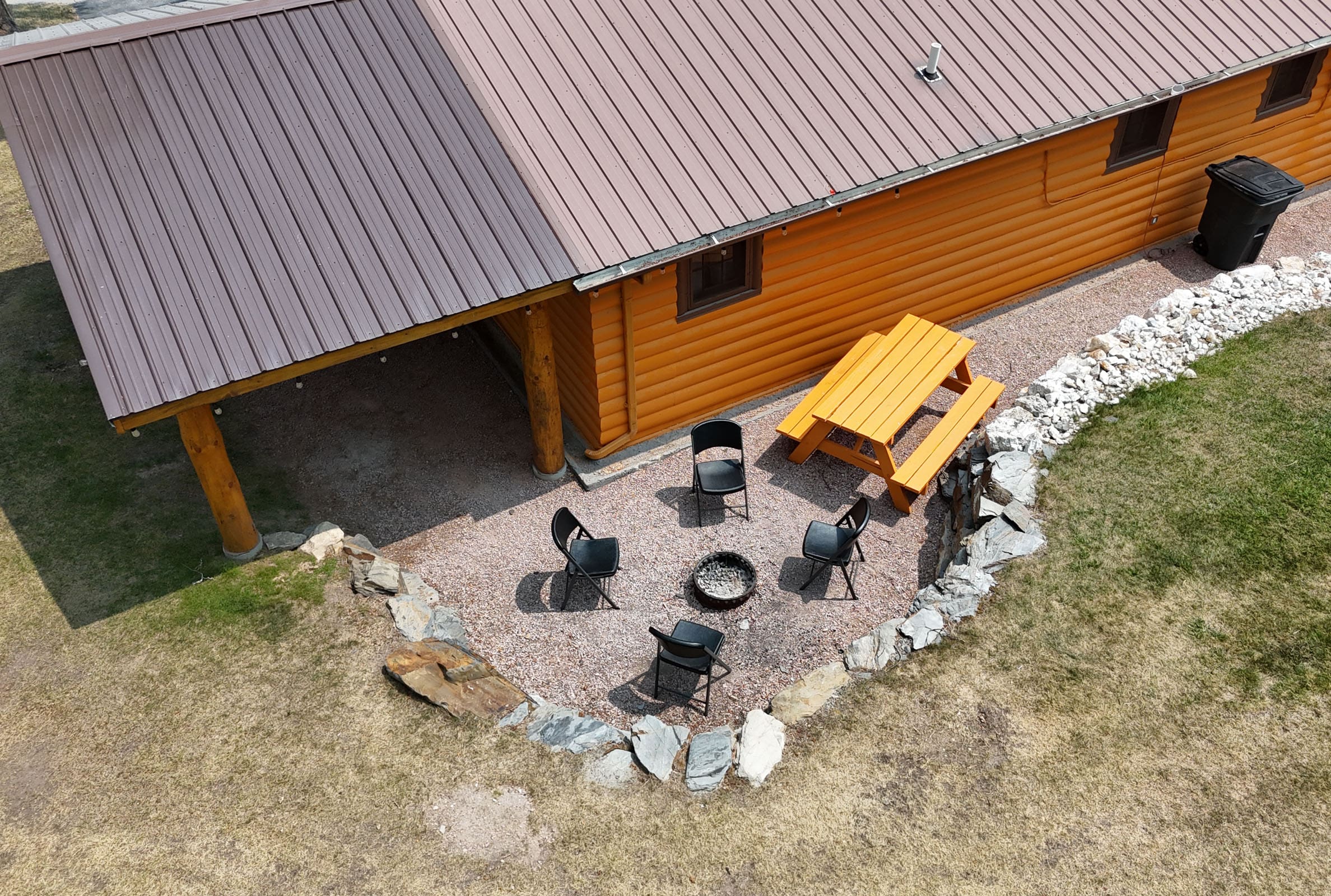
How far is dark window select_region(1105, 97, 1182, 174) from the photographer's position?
1278 centimetres

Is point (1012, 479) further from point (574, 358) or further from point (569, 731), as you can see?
point (569, 731)

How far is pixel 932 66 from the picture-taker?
11.4 meters

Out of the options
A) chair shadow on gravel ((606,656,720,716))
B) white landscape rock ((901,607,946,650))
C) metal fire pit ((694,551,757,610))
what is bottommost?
chair shadow on gravel ((606,656,720,716))

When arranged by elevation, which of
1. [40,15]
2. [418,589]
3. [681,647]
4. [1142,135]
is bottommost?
[418,589]

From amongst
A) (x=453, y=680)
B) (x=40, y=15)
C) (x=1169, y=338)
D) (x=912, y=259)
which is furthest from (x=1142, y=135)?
(x=40, y=15)

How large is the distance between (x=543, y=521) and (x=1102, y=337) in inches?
265

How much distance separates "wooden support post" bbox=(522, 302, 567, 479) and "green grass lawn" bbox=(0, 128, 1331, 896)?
252 centimetres

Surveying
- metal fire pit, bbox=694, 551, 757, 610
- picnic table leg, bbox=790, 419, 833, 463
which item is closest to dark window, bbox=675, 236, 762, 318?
picnic table leg, bbox=790, 419, 833, 463

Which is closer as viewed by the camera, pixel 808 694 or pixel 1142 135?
pixel 808 694

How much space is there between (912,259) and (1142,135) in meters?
3.86

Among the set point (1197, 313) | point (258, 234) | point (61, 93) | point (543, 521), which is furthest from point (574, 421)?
point (1197, 313)

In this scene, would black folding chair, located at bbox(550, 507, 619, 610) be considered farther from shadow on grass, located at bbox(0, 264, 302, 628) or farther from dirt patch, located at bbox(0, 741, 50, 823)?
dirt patch, located at bbox(0, 741, 50, 823)

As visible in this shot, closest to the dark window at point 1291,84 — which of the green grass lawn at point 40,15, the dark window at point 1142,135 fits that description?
the dark window at point 1142,135

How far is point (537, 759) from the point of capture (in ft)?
26.8
